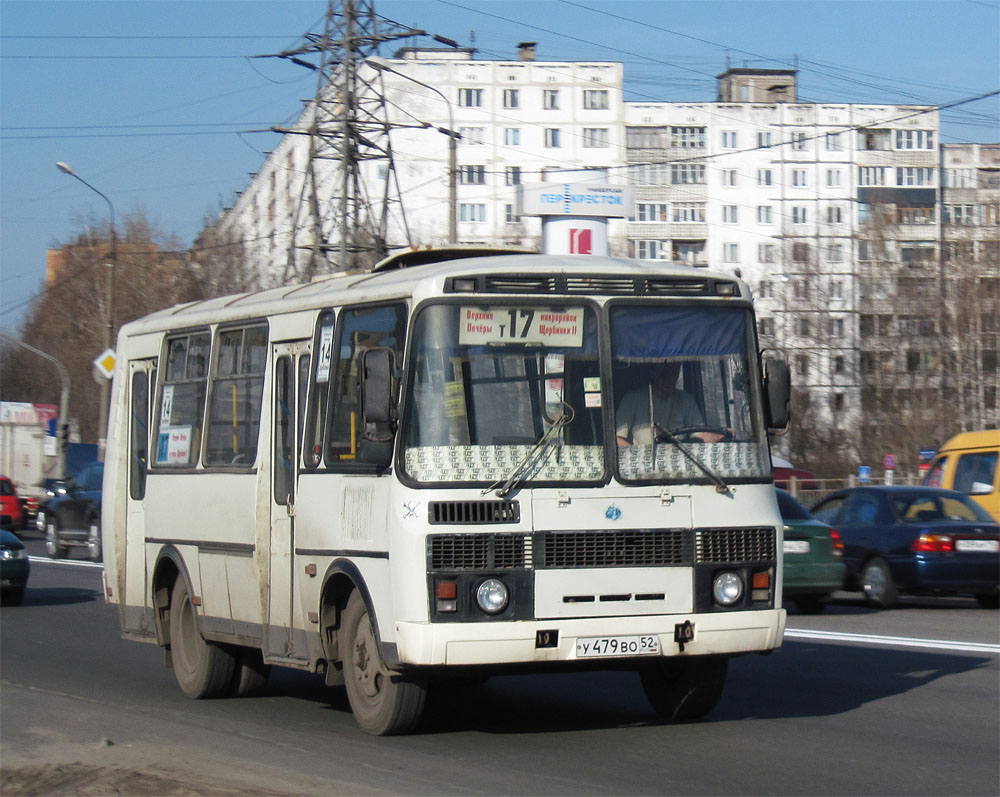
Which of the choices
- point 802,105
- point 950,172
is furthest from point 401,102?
point 950,172

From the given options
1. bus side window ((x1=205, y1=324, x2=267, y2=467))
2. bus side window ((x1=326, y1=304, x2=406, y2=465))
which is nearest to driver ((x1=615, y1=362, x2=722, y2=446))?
bus side window ((x1=326, y1=304, x2=406, y2=465))

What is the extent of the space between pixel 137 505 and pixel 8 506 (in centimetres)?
2787

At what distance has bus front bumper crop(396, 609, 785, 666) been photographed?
25.5 feet

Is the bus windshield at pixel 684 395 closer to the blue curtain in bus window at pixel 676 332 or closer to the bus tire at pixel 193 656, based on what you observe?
the blue curtain in bus window at pixel 676 332

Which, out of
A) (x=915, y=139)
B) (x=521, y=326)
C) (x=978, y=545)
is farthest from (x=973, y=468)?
(x=915, y=139)

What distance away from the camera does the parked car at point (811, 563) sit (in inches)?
674

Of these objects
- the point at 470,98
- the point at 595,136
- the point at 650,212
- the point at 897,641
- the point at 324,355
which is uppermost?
the point at 470,98

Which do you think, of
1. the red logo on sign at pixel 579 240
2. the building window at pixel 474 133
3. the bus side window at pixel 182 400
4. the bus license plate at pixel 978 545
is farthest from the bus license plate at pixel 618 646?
the building window at pixel 474 133

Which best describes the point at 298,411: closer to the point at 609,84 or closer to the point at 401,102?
the point at 401,102

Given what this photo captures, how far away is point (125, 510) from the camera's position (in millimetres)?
11977

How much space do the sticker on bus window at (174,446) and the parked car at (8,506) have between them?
91.4 ft

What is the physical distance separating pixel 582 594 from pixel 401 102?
81054mm

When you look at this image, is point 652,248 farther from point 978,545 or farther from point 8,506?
point 978,545

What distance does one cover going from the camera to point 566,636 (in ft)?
26.1
